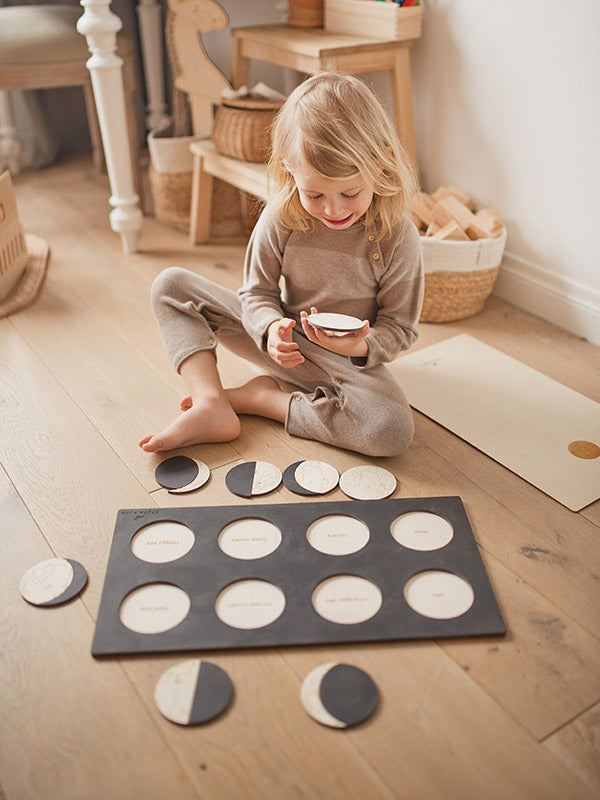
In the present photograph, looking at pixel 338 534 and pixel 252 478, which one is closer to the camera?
pixel 338 534

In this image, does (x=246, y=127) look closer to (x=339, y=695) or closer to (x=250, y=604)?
(x=250, y=604)

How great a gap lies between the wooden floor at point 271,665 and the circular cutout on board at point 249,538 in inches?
2.9

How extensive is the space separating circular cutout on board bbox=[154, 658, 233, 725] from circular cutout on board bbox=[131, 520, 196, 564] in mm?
165

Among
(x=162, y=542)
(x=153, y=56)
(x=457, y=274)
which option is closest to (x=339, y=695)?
(x=162, y=542)

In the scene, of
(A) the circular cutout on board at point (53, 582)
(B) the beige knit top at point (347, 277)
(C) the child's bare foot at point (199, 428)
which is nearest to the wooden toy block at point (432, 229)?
(B) the beige knit top at point (347, 277)

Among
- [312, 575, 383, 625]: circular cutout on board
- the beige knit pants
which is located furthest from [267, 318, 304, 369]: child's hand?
[312, 575, 383, 625]: circular cutout on board

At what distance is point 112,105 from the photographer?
163 centimetres

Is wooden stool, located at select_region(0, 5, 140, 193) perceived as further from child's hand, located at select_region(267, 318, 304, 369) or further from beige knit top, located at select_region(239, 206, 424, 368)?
child's hand, located at select_region(267, 318, 304, 369)

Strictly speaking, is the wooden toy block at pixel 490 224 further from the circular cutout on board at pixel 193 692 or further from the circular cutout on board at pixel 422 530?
the circular cutout on board at pixel 193 692

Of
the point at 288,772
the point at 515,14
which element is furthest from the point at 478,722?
the point at 515,14

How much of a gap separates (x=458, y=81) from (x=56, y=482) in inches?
47.7

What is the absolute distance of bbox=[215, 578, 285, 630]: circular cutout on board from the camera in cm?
86

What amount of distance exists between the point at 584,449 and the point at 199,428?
0.62m

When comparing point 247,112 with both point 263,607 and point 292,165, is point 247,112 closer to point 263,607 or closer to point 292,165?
point 292,165
